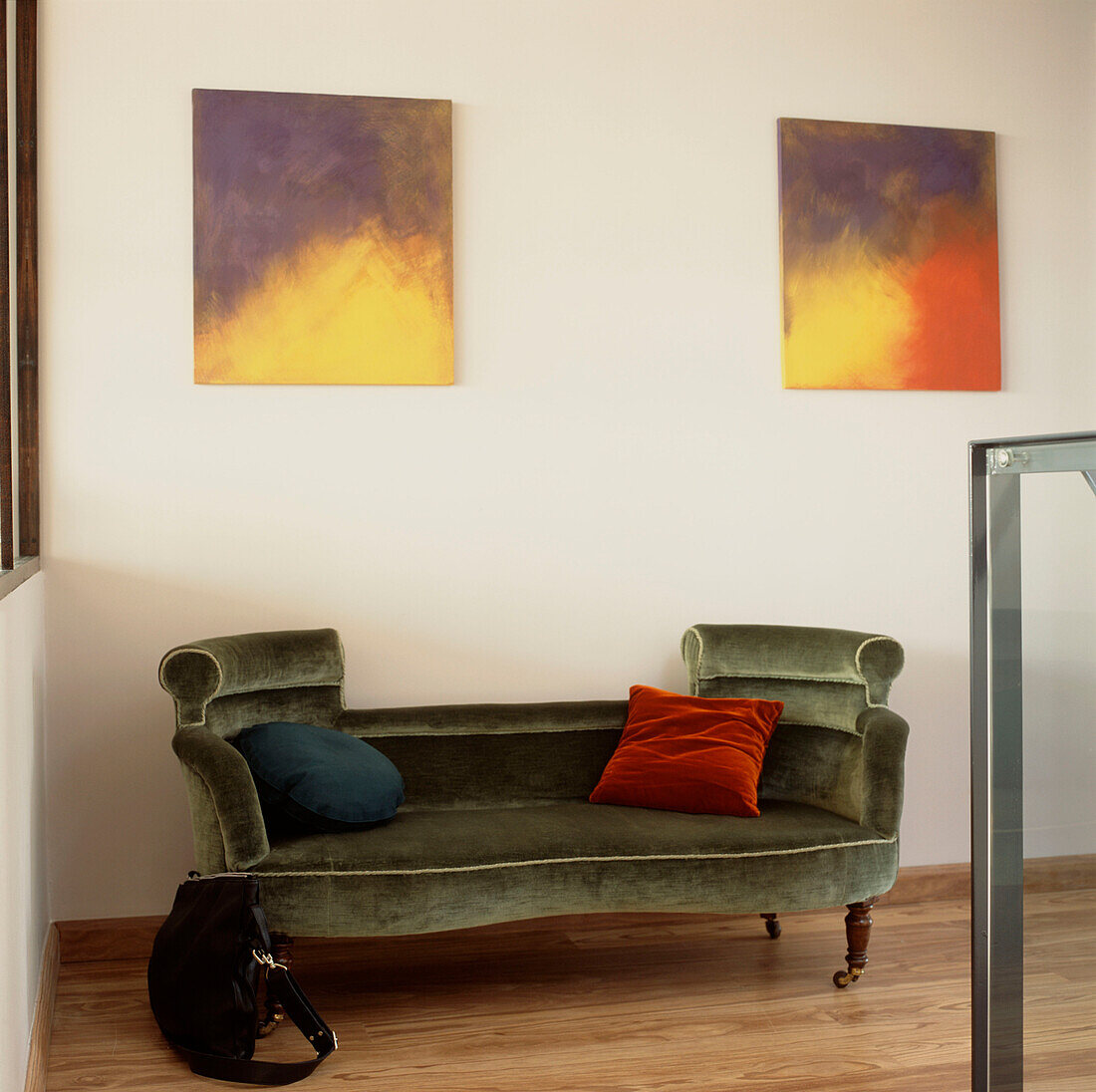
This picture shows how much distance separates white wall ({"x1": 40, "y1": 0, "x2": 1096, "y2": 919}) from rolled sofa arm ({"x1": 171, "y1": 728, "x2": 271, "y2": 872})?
673mm

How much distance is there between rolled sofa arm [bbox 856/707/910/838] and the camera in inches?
116

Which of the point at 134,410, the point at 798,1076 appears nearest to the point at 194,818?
the point at 134,410

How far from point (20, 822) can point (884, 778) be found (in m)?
2.03

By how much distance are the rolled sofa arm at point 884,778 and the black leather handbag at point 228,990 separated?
1.42 meters

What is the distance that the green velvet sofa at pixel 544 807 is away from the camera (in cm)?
267

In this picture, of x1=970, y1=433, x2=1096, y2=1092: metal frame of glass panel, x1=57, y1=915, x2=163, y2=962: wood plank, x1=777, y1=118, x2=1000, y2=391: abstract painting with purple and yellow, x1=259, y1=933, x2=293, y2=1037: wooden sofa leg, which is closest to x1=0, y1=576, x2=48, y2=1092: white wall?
x1=57, y1=915, x2=163, y2=962: wood plank

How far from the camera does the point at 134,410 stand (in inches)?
130

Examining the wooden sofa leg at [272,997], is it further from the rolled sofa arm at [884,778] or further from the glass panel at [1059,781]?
the glass panel at [1059,781]

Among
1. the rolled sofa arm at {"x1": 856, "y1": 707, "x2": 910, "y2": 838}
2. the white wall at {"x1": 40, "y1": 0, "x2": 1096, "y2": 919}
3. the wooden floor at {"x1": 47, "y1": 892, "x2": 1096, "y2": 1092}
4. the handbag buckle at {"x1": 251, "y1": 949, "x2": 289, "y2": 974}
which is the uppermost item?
the white wall at {"x1": 40, "y1": 0, "x2": 1096, "y2": 919}

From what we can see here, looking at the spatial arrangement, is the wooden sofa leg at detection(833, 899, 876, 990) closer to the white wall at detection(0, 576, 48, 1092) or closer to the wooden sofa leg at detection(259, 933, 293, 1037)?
the wooden sofa leg at detection(259, 933, 293, 1037)

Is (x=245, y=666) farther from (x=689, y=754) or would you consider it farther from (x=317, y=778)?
(x=689, y=754)

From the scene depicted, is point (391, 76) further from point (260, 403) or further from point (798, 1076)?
point (798, 1076)

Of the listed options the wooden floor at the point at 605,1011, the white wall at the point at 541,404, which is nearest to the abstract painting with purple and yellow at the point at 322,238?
the white wall at the point at 541,404

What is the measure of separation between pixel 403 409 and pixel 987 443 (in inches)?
81.1
